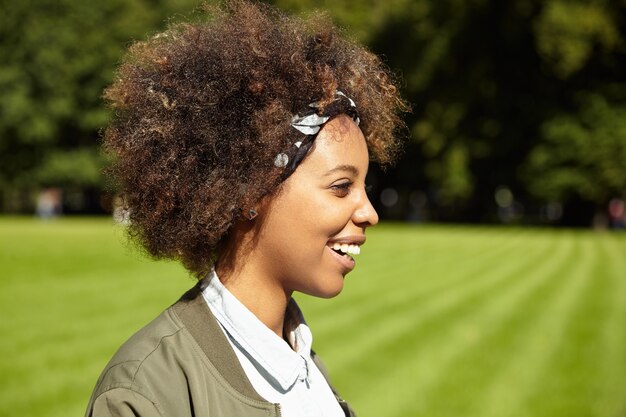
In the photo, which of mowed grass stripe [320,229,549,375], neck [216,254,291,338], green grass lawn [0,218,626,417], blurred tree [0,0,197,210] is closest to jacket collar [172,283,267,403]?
neck [216,254,291,338]

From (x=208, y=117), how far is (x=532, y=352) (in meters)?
9.01

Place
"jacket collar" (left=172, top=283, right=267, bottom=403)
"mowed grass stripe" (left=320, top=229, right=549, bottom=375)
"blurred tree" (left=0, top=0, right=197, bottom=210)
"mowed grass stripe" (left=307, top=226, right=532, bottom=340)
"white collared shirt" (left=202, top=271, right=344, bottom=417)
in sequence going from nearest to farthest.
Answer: "jacket collar" (left=172, top=283, right=267, bottom=403) → "white collared shirt" (left=202, top=271, right=344, bottom=417) → "mowed grass stripe" (left=320, top=229, right=549, bottom=375) → "mowed grass stripe" (left=307, top=226, right=532, bottom=340) → "blurred tree" (left=0, top=0, right=197, bottom=210)

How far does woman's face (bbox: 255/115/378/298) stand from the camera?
2086 mm

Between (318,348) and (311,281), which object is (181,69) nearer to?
(311,281)

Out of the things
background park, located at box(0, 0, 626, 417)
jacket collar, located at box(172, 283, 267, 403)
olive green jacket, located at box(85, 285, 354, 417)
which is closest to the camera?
olive green jacket, located at box(85, 285, 354, 417)

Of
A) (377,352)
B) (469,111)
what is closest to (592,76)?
(469,111)

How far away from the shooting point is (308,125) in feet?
6.95

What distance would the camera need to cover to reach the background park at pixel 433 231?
28.3 ft

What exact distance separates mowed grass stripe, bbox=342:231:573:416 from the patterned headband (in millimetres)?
5728

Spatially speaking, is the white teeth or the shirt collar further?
the white teeth

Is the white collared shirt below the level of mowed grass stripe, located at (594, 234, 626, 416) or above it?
above

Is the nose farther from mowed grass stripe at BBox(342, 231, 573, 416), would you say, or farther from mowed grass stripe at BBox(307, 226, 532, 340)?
mowed grass stripe at BBox(307, 226, 532, 340)

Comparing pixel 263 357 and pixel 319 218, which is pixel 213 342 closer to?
pixel 263 357

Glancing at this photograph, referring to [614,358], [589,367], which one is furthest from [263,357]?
[614,358]
